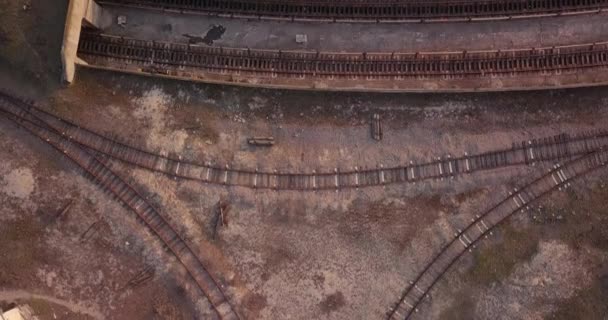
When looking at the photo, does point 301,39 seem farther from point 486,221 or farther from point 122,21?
point 486,221

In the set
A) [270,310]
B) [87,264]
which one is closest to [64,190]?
[87,264]

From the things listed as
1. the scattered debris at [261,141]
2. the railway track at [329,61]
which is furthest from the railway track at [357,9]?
the scattered debris at [261,141]

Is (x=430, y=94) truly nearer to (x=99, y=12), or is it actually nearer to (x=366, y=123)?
(x=366, y=123)

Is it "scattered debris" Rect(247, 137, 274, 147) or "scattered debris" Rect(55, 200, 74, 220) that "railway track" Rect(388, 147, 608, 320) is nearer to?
"scattered debris" Rect(247, 137, 274, 147)

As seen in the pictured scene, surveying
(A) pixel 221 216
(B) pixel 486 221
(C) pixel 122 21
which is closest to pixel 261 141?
(A) pixel 221 216

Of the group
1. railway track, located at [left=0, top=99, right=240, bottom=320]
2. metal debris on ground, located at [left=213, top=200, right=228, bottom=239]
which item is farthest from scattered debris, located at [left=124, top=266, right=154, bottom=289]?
metal debris on ground, located at [left=213, top=200, right=228, bottom=239]

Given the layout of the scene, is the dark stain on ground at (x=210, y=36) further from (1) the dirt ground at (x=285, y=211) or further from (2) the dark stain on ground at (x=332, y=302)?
(2) the dark stain on ground at (x=332, y=302)
